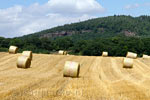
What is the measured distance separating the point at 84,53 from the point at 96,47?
431 centimetres

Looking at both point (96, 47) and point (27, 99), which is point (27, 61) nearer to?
point (27, 99)

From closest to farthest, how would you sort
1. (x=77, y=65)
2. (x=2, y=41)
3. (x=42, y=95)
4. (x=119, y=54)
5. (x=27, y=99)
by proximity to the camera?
(x=27, y=99), (x=42, y=95), (x=77, y=65), (x=119, y=54), (x=2, y=41)

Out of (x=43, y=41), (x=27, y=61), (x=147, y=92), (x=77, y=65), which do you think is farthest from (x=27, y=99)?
(x=43, y=41)

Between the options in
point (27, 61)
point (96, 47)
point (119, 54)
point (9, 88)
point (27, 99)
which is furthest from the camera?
point (96, 47)

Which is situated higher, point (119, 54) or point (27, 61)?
point (27, 61)

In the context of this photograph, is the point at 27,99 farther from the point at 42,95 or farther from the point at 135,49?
the point at 135,49

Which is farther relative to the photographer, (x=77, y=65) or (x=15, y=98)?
(x=77, y=65)

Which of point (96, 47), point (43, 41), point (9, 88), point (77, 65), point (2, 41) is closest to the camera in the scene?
point (9, 88)

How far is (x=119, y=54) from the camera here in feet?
292

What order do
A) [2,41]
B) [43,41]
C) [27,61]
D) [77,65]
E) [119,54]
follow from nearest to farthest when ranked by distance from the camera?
[77,65]
[27,61]
[119,54]
[2,41]
[43,41]

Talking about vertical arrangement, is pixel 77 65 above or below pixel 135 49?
above

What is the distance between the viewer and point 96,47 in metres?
95.9

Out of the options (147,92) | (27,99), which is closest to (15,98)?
(27,99)

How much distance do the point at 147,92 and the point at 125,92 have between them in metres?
1.21
